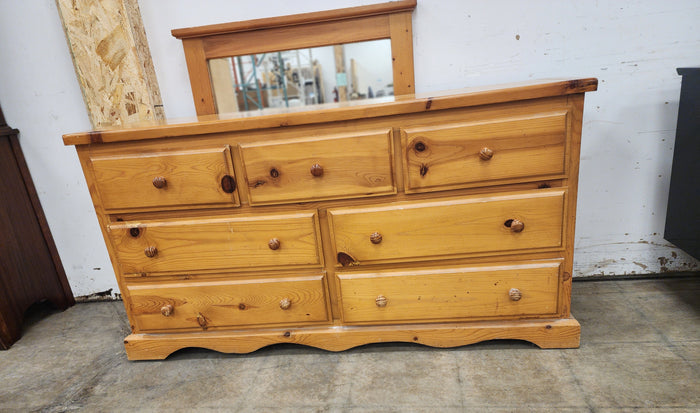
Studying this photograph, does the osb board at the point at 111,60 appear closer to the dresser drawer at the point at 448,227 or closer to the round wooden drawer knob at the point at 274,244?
the round wooden drawer knob at the point at 274,244

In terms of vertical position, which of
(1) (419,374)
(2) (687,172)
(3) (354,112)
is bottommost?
(1) (419,374)

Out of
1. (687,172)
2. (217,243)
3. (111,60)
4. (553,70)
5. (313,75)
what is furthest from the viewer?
(313,75)

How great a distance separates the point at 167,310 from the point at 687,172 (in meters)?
2.28

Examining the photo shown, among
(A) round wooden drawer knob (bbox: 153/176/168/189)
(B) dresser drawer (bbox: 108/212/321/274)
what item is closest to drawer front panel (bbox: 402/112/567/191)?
(B) dresser drawer (bbox: 108/212/321/274)

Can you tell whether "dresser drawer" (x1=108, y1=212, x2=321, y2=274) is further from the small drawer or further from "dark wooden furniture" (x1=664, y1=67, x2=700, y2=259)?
"dark wooden furniture" (x1=664, y1=67, x2=700, y2=259)

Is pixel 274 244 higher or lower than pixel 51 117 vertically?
lower

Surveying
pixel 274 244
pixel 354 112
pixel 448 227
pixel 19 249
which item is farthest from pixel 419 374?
pixel 19 249

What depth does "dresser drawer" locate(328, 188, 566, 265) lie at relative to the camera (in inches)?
54.1

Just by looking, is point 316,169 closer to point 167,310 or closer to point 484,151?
point 484,151

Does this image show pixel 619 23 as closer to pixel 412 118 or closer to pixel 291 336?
pixel 412 118

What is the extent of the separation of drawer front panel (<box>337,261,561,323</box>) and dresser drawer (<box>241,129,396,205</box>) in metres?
0.35

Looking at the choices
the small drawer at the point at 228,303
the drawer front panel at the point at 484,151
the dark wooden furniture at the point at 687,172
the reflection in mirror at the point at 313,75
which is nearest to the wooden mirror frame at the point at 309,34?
the drawer front panel at the point at 484,151

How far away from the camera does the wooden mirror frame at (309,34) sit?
180 cm

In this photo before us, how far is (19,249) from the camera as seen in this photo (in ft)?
6.77
